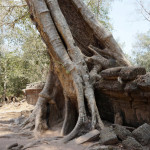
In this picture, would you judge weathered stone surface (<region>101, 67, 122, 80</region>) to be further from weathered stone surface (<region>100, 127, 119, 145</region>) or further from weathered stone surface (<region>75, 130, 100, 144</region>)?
weathered stone surface (<region>75, 130, 100, 144</region>)

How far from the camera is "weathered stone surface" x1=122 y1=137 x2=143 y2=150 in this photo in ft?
7.58

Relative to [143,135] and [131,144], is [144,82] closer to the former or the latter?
[143,135]

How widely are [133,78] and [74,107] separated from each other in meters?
1.98

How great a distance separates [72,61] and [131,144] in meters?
2.35

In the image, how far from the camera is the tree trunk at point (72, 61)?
3.65 m

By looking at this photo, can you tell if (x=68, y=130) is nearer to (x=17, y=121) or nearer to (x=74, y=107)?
(x=74, y=107)

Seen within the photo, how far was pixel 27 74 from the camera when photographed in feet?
44.4

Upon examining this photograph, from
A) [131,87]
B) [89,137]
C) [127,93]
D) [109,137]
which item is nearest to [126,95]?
[127,93]

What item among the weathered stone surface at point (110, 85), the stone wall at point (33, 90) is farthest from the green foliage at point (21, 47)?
the weathered stone surface at point (110, 85)

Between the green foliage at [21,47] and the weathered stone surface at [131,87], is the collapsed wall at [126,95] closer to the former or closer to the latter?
the weathered stone surface at [131,87]

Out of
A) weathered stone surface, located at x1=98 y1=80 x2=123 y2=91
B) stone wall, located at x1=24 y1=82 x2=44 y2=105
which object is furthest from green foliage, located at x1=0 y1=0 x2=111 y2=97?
weathered stone surface, located at x1=98 y1=80 x2=123 y2=91

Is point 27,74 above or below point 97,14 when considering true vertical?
below

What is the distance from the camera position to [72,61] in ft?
13.1

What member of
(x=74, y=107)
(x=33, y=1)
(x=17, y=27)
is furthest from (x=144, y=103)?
(x=17, y=27)
